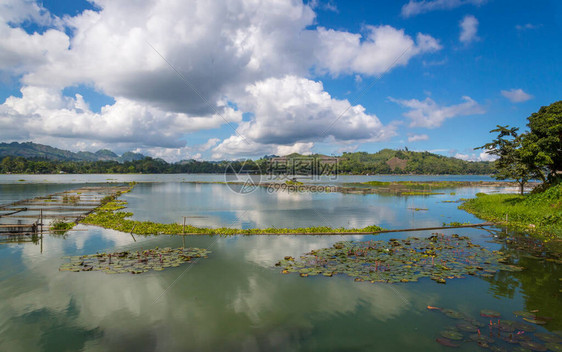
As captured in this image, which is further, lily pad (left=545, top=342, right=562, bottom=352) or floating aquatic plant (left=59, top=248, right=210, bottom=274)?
floating aquatic plant (left=59, top=248, right=210, bottom=274)

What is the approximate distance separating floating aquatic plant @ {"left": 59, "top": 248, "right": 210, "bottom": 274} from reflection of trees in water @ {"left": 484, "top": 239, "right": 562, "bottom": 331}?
1358 centimetres

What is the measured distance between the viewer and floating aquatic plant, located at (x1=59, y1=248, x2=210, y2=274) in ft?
42.0

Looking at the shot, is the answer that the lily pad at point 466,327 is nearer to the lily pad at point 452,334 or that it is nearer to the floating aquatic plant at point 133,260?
the lily pad at point 452,334

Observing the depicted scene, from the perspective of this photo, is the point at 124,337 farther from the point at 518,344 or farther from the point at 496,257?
the point at 496,257

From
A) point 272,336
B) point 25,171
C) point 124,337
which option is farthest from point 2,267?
point 25,171

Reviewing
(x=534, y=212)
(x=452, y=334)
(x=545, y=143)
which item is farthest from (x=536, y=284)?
(x=545, y=143)

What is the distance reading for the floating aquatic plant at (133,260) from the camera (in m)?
12.8

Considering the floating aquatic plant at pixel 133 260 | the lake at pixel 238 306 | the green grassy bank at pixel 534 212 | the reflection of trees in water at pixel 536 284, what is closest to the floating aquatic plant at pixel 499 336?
the lake at pixel 238 306

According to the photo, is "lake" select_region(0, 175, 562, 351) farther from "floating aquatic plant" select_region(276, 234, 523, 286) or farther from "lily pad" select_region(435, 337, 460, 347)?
"floating aquatic plant" select_region(276, 234, 523, 286)

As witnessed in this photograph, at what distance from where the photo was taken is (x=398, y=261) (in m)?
13.9

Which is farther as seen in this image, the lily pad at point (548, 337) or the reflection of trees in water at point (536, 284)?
the reflection of trees in water at point (536, 284)

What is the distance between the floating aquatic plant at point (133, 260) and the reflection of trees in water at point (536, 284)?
13.6 m

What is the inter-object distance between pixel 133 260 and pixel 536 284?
17.6 metres

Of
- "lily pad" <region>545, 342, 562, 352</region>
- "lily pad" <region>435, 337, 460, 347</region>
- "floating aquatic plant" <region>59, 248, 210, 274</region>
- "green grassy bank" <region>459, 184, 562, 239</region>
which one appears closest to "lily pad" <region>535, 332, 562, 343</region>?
"lily pad" <region>545, 342, 562, 352</region>
